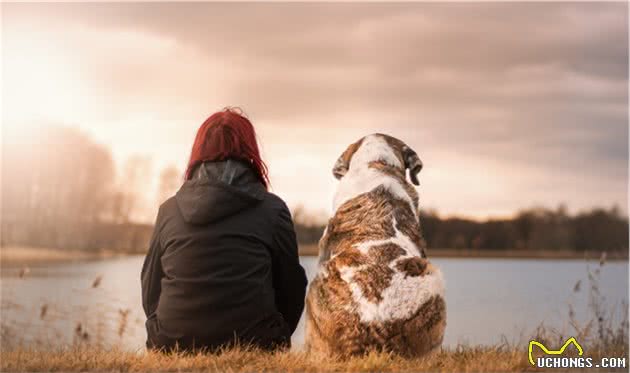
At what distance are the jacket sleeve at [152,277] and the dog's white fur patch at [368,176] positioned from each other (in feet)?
5.64

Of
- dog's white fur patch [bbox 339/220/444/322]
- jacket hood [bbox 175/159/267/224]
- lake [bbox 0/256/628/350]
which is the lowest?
lake [bbox 0/256/628/350]

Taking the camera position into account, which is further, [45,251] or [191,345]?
[45,251]

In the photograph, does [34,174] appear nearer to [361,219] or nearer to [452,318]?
[452,318]

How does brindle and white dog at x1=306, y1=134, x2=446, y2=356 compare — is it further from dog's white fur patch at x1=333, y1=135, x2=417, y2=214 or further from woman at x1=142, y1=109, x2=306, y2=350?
woman at x1=142, y1=109, x2=306, y2=350

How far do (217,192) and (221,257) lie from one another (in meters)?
0.54

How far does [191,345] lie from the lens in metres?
5.66

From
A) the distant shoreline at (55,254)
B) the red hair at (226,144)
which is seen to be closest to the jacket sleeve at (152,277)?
the red hair at (226,144)

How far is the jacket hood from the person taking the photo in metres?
5.46

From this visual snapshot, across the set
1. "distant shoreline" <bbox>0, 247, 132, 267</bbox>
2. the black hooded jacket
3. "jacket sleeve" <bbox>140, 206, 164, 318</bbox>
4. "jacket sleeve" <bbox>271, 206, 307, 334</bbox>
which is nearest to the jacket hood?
the black hooded jacket

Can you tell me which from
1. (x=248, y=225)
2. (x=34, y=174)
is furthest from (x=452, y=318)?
(x=34, y=174)

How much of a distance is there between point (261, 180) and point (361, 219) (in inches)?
38.3

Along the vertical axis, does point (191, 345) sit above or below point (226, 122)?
below

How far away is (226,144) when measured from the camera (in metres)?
5.82

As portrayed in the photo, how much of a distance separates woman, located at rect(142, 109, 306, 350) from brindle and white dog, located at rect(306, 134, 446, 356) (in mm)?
404
